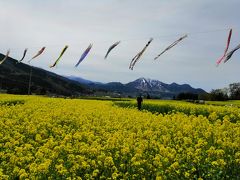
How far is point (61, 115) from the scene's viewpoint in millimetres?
20938

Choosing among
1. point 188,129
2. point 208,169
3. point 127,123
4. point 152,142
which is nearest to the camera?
point 208,169

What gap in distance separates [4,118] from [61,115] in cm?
278

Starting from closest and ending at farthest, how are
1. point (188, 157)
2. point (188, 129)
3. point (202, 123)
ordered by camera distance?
point (188, 157) < point (188, 129) < point (202, 123)

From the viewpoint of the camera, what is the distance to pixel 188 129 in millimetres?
14734

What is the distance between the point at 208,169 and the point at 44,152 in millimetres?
4137

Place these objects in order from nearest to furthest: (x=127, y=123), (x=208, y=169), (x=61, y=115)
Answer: (x=208, y=169) → (x=127, y=123) → (x=61, y=115)

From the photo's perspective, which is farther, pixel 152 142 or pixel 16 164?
pixel 152 142

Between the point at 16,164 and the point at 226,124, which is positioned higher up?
the point at 226,124

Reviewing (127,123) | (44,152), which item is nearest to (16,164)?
(44,152)

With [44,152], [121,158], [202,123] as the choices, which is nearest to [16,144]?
[44,152]

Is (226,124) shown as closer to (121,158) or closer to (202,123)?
(202,123)

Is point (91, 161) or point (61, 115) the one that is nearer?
point (91, 161)

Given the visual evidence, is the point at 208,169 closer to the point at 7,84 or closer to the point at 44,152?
the point at 44,152

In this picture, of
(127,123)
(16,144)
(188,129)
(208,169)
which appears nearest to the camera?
(208,169)
